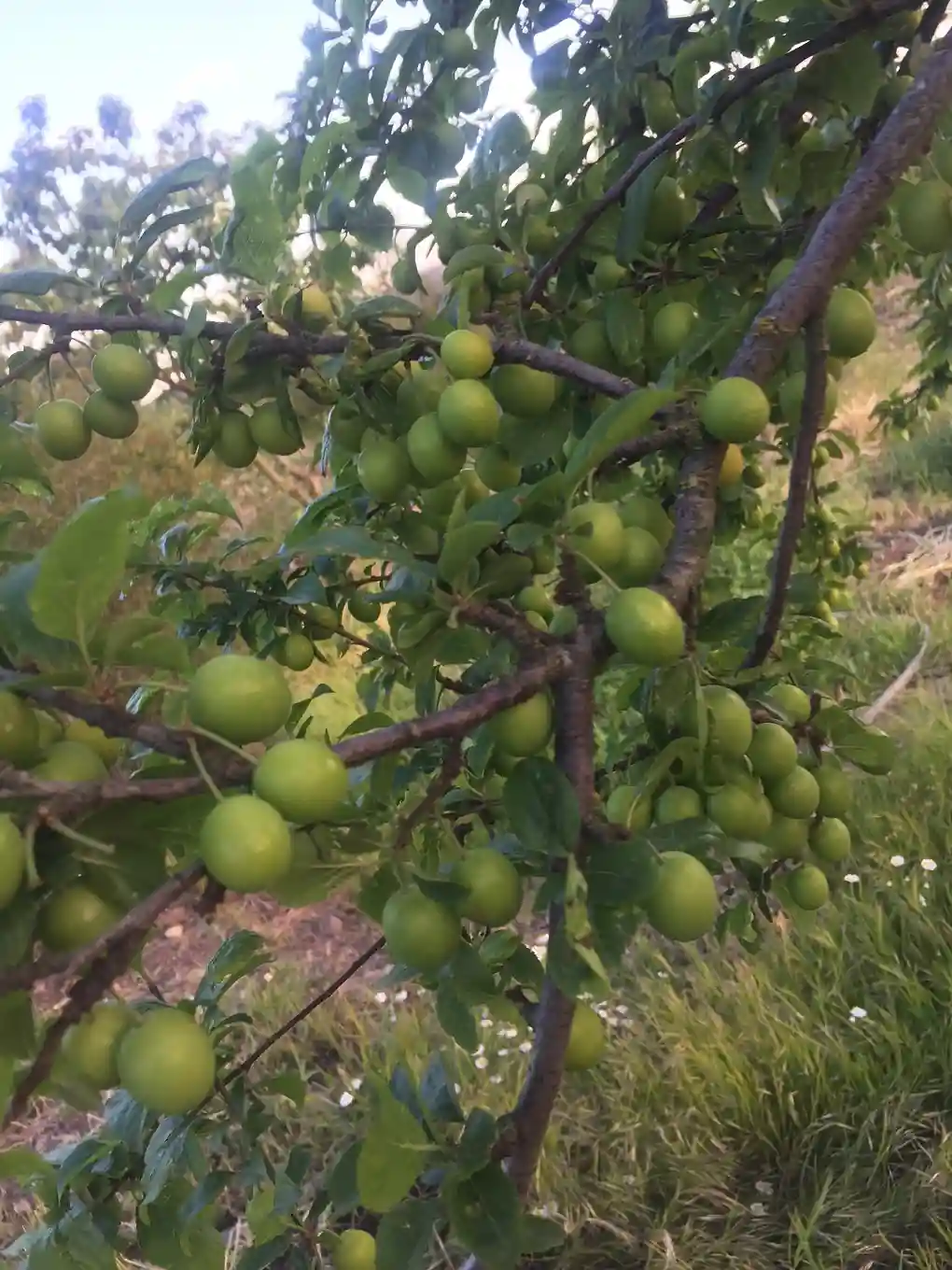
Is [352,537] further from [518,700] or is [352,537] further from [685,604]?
[685,604]

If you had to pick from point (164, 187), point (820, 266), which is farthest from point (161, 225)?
point (820, 266)

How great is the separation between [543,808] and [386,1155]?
0.25 meters

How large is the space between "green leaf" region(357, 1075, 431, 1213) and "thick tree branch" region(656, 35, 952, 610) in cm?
41

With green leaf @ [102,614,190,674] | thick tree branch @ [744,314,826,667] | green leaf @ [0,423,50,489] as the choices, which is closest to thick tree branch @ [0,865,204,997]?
green leaf @ [102,614,190,674]

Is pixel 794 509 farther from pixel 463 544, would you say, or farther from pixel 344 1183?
pixel 344 1183

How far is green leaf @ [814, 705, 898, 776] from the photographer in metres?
0.84

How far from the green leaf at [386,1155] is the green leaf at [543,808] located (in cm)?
21

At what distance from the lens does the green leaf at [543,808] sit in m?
0.59

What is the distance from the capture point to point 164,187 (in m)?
0.76

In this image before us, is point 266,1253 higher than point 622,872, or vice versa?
point 622,872

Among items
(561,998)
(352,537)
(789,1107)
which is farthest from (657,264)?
(789,1107)

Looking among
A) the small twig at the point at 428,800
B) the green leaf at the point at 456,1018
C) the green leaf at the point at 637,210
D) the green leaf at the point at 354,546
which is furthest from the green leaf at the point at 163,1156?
the green leaf at the point at 637,210

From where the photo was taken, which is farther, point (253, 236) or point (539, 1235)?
point (253, 236)

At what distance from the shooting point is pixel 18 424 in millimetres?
859
